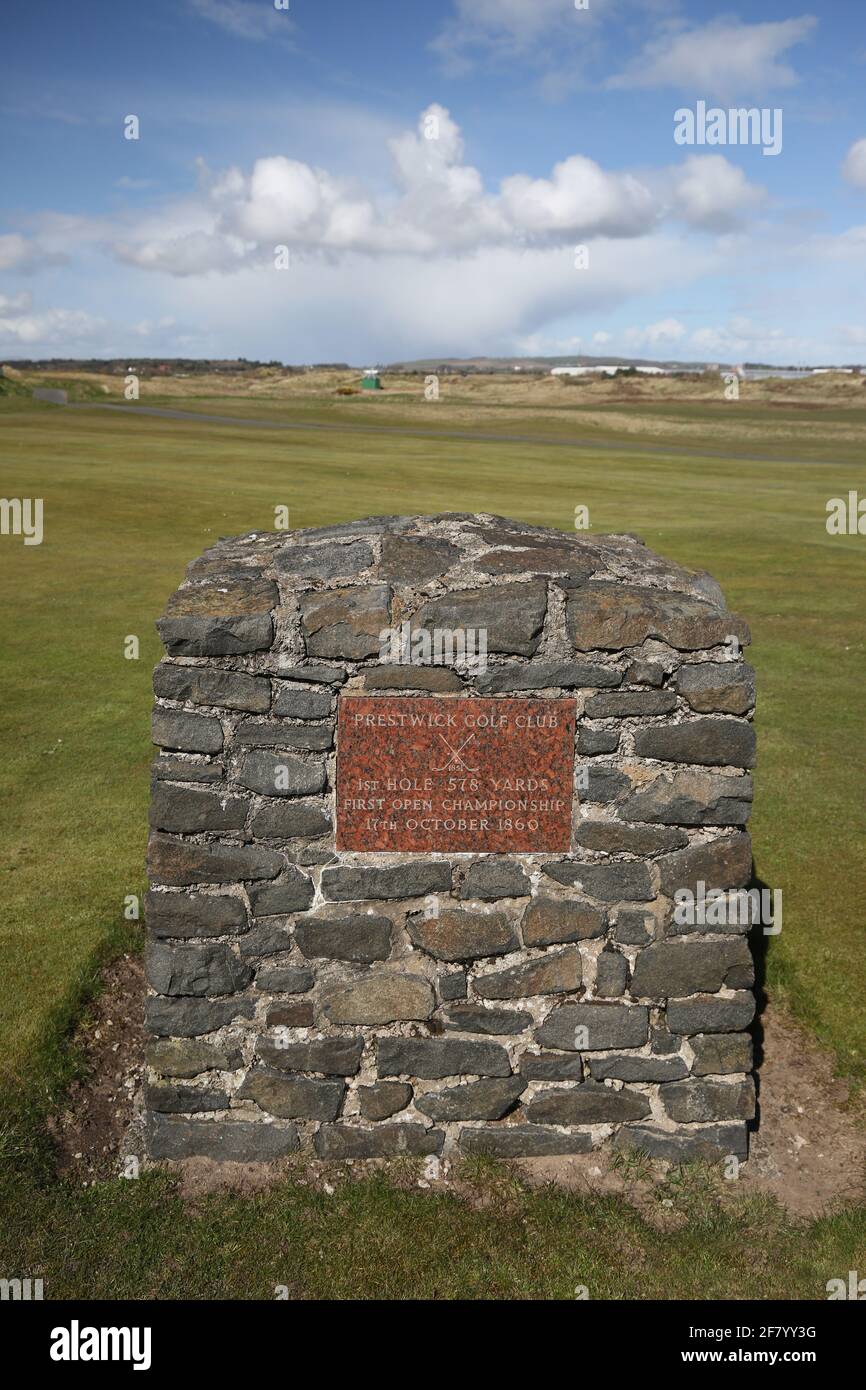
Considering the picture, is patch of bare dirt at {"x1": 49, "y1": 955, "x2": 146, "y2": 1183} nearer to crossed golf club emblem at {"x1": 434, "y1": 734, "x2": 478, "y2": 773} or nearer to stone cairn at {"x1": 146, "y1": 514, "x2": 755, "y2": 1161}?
stone cairn at {"x1": 146, "y1": 514, "x2": 755, "y2": 1161}

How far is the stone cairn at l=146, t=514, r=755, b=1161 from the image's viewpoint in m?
5.16

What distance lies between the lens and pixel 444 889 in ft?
17.7

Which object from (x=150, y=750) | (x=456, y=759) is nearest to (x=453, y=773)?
(x=456, y=759)

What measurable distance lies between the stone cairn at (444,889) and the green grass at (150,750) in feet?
1.76

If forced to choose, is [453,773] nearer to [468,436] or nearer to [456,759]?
[456,759]

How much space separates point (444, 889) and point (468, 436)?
53041mm

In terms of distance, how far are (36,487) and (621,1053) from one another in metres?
26.2

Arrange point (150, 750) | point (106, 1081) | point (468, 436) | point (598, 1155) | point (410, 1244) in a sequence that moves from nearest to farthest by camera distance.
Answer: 1. point (410, 1244)
2. point (598, 1155)
3. point (106, 1081)
4. point (150, 750)
5. point (468, 436)

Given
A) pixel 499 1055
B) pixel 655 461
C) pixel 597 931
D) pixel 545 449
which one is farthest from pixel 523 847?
pixel 545 449

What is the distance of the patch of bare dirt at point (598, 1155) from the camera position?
5480mm

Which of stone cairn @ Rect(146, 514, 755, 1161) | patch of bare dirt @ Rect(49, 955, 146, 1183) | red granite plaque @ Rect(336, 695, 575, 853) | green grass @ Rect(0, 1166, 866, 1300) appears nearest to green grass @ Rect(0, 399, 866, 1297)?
green grass @ Rect(0, 1166, 866, 1300)

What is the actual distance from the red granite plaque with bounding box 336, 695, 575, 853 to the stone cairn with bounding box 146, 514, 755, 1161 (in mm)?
73

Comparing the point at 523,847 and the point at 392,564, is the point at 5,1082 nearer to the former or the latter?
the point at 523,847
